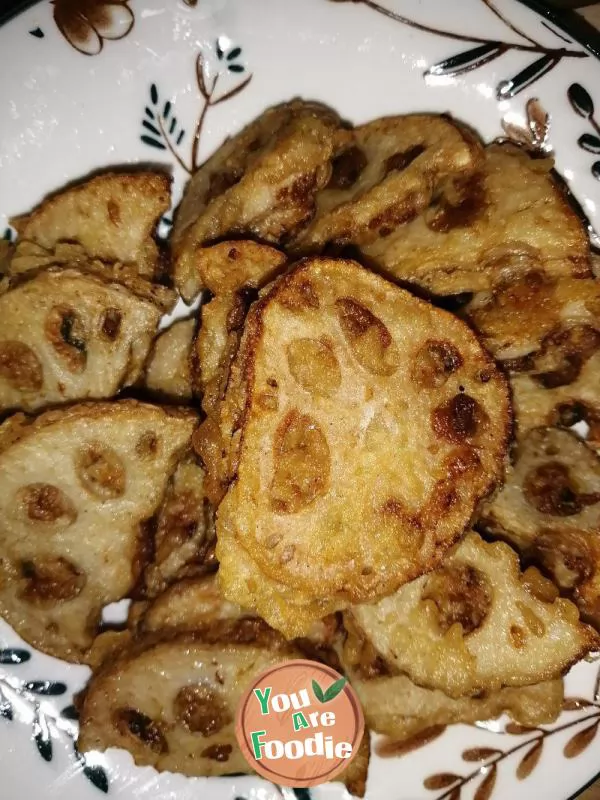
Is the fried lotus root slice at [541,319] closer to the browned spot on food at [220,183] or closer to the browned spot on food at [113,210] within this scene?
the browned spot on food at [220,183]

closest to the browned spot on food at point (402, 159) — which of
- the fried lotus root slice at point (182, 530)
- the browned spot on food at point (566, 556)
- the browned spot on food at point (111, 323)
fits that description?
the browned spot on food at point (111, 323)

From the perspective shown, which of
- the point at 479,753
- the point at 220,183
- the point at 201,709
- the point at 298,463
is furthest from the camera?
the point at 479,753

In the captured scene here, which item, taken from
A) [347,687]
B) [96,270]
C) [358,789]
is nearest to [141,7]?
[96,270]

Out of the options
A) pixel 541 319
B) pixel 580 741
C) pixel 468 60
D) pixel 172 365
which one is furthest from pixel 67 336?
pixel 580 741

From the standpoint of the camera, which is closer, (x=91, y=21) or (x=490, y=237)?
(x=490, y=237)

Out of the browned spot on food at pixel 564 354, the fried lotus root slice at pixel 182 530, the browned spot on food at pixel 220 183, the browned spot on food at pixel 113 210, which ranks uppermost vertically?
the browned spot on food at pixel 113 210

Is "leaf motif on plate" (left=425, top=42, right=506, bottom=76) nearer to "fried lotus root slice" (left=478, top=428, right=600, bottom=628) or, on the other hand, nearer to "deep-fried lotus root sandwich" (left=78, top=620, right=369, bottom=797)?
"fried lotus root slice" (left=478, top=428, right=600, bottom=628)

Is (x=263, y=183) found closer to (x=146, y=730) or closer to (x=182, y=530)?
(x=182, y=530)
